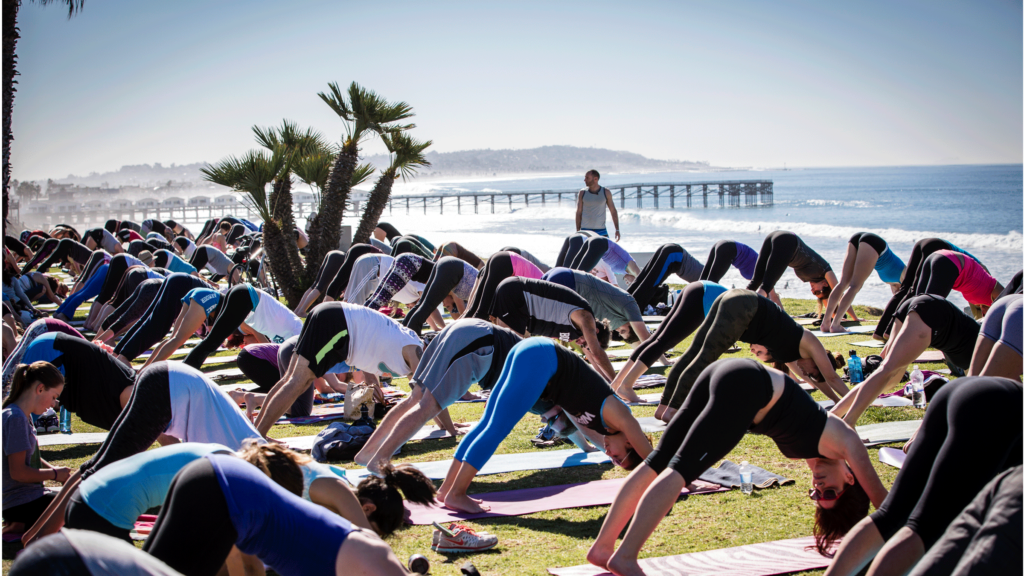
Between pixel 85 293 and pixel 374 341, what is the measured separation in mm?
8613

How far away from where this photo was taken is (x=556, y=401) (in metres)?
4.50

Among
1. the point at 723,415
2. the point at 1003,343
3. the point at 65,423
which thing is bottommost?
the point at 65,423

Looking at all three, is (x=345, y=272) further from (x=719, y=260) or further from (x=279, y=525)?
(x=279, y=525)

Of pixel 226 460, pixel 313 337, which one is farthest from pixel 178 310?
pixel 226 460

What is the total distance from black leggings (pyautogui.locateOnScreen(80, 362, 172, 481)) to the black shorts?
6.00 feet

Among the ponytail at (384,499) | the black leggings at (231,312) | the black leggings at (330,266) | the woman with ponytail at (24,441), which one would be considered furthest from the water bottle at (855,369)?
the black leggings at (330,266)

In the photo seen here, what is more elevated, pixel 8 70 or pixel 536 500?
pixel 8 70

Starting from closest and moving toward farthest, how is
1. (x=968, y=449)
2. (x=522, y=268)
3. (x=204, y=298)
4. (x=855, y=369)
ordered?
1. (x=968, y=449)
2. (x=855, y=369)
3. (x=204, y=298)
4. (x=522, y=268)

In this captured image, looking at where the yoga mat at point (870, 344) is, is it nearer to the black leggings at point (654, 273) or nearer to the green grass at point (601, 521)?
the black leggings at point (654, 273)

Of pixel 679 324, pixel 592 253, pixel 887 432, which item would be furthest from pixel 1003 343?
pixel 592 253

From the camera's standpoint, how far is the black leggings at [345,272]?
11445 mm

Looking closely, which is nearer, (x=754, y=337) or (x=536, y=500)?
(x=536, y=500)

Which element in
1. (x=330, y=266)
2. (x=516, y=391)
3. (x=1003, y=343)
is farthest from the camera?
(x=330, y=266)

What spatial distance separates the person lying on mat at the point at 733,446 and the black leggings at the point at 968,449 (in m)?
0.72
